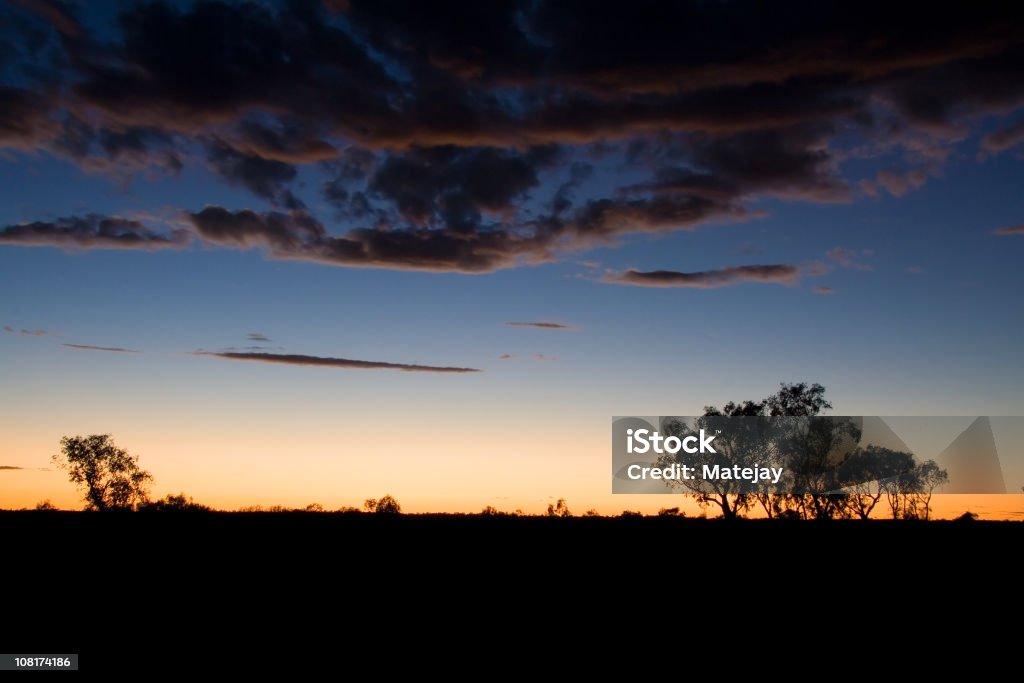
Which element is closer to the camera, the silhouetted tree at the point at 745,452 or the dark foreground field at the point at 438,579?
the dark foreground field at the point at 438,579

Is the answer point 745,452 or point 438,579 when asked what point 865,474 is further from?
point 438,579

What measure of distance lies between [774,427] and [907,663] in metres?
65.1

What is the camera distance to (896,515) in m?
80.4

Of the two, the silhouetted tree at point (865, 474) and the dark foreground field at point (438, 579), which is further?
the silhouetted tree at point (865, 474)

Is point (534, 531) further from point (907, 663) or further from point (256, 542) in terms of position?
point (907, 663)

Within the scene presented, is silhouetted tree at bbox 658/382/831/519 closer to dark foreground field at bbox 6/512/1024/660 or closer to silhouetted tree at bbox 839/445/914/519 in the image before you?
silhouetted tree at bbox 839/445/914/519

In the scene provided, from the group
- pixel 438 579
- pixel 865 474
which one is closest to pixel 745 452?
pixel 865 474

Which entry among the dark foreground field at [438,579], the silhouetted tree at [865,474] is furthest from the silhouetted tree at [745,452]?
the dark foreground field at [438,579]

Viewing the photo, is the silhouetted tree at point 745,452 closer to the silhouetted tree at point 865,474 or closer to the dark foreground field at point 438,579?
the silhouetted tree at point 865,474

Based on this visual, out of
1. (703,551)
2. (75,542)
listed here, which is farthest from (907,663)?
(75,542)

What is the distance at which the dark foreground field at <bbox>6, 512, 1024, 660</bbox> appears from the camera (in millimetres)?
15992

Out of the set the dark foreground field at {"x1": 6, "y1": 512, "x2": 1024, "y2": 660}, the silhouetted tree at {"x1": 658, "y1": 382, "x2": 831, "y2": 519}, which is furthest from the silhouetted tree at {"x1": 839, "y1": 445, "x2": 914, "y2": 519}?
the dark foreground field at {"x1": 6, "y1": 512, "x2": 1024, "y2": 660}

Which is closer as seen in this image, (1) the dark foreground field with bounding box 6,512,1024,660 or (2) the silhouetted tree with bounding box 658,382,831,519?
(1) the dark foreground field with bounding box 6,512,1024,660

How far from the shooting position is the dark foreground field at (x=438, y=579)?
1599 cm
